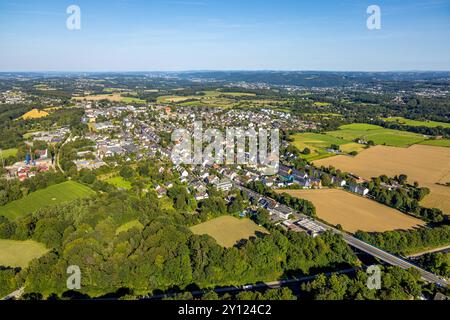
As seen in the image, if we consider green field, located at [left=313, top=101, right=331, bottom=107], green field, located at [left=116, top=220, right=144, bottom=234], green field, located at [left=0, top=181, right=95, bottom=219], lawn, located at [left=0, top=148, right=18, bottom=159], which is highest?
green field, located at [left=313, top=101, right=331, bottom=107]

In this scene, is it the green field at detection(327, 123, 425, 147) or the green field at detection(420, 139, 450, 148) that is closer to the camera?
the green field at detection(420, 139, 450, 148)

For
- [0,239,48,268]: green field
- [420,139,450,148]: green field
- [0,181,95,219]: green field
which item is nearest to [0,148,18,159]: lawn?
[0,181,95,219]: green field

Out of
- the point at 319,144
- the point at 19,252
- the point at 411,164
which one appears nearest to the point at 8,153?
the point at 19,252

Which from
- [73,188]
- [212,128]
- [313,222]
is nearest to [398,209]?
[313,222]

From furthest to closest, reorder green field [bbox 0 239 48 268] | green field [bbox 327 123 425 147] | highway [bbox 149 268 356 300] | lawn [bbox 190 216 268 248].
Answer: green field [bbox 327 123 425 147] → lawn [bbox 190 216 268 248] → green field [bbox 0 239 48 268] → highway [bbox 149 268 356 300]

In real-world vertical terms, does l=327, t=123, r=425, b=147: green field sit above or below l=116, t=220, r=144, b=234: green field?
above

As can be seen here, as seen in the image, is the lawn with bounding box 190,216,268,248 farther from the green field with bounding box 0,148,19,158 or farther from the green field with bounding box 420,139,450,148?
the green field with bounding box 420,139,450,148

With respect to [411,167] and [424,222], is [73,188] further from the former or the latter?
[411,167]
